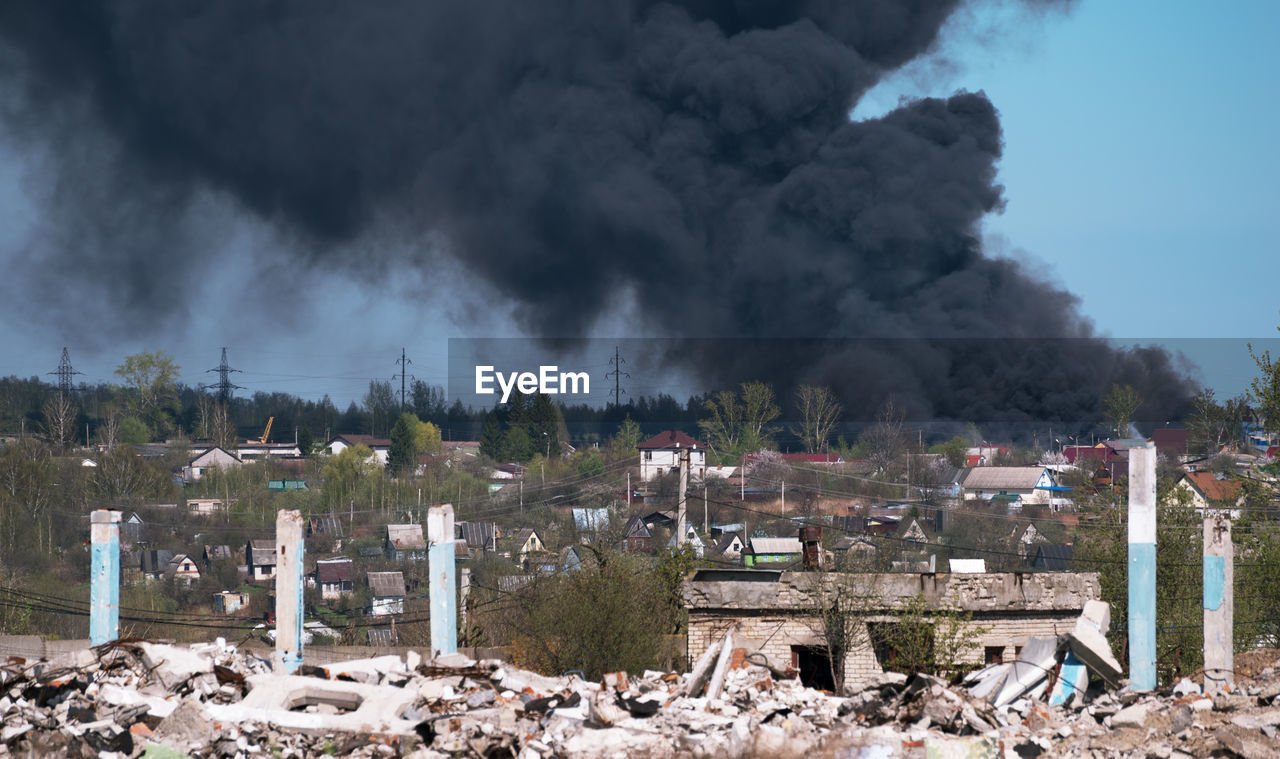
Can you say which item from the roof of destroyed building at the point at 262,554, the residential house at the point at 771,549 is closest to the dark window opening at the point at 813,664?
the residential house at the point at 771,549

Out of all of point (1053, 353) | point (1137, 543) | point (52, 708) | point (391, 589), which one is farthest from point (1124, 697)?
point (1053, 353)

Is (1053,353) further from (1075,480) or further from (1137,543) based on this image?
(1137,543)

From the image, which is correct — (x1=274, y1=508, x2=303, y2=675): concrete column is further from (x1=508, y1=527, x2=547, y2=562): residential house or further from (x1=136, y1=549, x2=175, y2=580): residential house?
(x1=136, y1=549, x2=175, y2=580): residential house

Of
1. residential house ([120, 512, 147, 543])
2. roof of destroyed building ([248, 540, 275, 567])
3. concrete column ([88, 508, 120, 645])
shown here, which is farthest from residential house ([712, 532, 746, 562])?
residential house ([120, 512, 147, 543])

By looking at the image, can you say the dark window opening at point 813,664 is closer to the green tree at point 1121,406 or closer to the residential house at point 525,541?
the residential house at point 525,541

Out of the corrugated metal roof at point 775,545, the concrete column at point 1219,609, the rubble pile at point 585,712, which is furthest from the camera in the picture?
the corrugated metal roof at point 775,545

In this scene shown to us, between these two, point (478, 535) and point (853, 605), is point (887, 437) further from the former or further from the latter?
point (853, 605)

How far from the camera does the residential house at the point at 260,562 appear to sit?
36406mm

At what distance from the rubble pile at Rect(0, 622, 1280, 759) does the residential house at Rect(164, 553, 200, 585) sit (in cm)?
2941

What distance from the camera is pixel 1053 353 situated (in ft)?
177

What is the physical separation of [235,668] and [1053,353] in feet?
169

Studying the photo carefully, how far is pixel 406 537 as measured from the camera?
39125 millimetres

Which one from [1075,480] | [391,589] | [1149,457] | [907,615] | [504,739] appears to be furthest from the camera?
[1075,480]

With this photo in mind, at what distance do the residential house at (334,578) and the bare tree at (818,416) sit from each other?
92.4 ft
